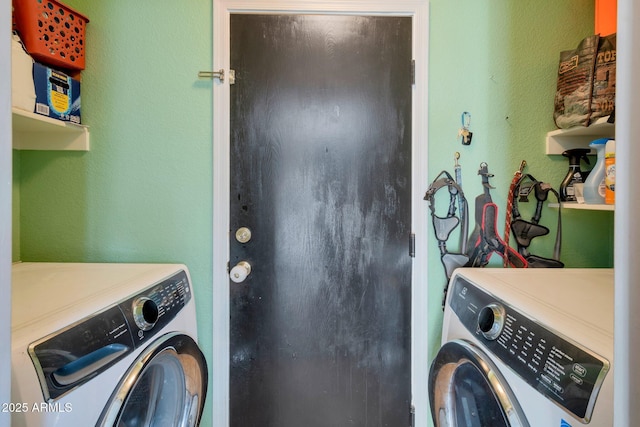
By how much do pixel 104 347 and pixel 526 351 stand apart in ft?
3.11

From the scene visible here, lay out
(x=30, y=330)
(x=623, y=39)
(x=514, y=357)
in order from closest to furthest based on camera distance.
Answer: (x=623, y=39)
(x=30, y=330)
(x=514, y=357)

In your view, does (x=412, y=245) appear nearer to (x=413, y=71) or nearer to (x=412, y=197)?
(x=412, y=197)

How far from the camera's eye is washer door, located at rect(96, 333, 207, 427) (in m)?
0.81

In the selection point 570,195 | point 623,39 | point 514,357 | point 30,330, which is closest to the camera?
point 623,39

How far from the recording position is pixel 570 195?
1.24 m

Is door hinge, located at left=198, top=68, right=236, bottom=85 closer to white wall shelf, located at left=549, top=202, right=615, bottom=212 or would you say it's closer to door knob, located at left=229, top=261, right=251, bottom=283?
door knob, located at left=229, top=261, right=251, bottom=283

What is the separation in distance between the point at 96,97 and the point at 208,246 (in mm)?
802

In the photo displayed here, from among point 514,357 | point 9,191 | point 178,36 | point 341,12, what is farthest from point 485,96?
point 9,191

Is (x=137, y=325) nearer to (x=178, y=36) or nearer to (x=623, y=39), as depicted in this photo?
(x=623, y=39)

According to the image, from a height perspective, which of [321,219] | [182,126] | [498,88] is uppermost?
[498,88]

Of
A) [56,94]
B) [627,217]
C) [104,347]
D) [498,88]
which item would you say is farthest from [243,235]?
→ [498,88]

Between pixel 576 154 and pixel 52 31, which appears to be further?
pixel 576 154

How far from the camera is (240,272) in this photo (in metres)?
1.21

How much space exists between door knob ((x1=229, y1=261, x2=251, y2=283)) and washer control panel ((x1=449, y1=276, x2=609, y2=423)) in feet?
2.76
